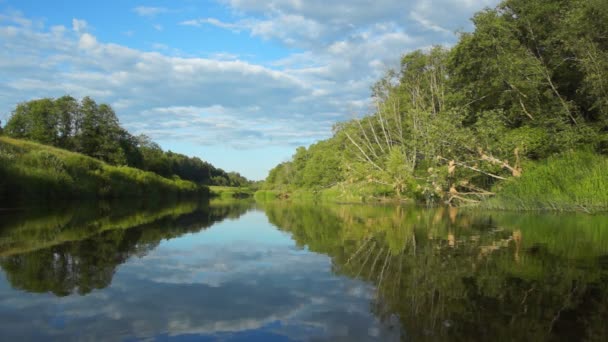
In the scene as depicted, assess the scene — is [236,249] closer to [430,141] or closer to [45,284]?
[45,284]

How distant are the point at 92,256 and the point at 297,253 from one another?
3952 millimetres

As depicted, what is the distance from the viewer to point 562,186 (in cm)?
1812

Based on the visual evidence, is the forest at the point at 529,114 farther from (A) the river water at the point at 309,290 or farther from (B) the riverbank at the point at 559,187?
(A) the river water at the point at 309,290

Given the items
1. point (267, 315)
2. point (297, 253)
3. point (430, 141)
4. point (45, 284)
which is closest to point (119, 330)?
point (267, 315)

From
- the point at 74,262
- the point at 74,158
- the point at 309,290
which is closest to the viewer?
the point at 309,290

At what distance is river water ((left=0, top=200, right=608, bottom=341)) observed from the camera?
13.4ft

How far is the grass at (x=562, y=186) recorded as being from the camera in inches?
663

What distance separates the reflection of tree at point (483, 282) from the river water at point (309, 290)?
0.02 meters

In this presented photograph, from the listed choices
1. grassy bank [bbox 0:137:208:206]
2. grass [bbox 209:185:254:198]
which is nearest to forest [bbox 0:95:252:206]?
grassy bank [bbox 0:137:208:206]

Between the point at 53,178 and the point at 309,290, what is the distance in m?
28.8

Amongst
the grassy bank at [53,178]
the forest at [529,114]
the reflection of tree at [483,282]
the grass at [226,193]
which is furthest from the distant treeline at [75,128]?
the reflection of tree at [483,282]

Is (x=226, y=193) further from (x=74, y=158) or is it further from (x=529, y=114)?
(x=529, y=114)

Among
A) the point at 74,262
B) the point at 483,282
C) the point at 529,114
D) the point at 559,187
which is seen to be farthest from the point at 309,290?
the point at 529,114

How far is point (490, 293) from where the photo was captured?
17.4 ft
